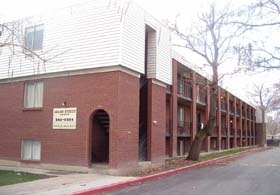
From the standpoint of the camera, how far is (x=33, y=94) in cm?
2164

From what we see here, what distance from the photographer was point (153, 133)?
22078 mm

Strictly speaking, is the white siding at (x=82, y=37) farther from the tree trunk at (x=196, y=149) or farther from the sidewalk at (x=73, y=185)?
the tree trunk at (x=196, y=149)

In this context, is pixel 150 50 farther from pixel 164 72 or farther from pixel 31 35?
pixel 31 35

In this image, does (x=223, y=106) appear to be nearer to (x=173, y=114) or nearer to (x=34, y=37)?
(x=173, y=114)

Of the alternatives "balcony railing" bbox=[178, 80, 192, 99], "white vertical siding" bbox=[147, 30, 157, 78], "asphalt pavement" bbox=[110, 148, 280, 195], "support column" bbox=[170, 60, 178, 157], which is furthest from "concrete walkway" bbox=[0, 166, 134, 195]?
"balcony railing" bbox=[178, 80, 192, 99]

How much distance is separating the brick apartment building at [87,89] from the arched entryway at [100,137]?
5 centimetres

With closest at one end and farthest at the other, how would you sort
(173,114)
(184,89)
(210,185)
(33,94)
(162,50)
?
(210,185) < (33,94) < (162,50) < (173,114) < (184,89)

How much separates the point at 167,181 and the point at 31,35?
34.5 feet

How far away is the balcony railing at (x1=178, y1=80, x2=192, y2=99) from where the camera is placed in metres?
33.0

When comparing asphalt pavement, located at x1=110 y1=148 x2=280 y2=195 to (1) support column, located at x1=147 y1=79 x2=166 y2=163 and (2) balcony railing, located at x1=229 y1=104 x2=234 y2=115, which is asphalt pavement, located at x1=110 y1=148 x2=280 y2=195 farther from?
(2) balcony railing, located at x1=229 y1=104 x2=234 y2=115

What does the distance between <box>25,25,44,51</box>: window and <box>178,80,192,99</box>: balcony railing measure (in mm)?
13820

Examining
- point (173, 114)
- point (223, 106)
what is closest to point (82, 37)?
point (173, 114)

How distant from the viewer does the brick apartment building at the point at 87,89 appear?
18.7 metres

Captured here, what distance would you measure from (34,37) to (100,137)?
240 inches
